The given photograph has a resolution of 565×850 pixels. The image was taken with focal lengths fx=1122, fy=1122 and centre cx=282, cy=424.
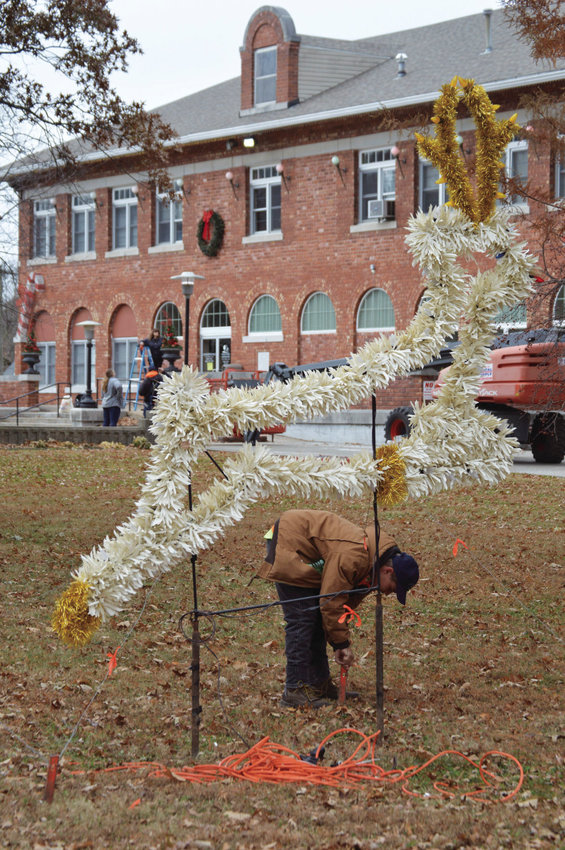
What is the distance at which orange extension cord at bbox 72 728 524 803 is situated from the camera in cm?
576

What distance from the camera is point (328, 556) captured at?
680 centimetres

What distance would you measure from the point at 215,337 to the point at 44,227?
348 inches

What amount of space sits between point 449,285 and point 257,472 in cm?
176

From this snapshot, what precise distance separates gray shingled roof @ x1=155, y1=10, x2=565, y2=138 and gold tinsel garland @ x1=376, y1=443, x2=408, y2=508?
71.4 feet

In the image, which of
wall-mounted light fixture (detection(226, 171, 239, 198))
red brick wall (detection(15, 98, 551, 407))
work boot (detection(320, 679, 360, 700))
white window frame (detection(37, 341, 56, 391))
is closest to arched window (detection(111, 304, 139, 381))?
red brick wall (detection(15, 98, 551, 407))

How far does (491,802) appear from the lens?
5508 millimetres

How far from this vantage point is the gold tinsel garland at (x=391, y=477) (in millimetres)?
6738

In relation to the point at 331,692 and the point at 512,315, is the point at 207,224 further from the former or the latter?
the point at 331,692

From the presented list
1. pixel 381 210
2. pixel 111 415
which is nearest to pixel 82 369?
pixel 111 415

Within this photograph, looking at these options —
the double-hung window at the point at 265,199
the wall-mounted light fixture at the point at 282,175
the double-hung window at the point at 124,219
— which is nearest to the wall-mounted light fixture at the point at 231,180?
the double-hung window at the point at 265,199

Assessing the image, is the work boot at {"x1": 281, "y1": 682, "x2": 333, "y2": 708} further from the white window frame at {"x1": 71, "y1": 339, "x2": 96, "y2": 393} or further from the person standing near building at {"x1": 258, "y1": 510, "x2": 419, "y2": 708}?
the white window frame at {"x1": 71, "y1": 339, "x2": 96, "y2": 393}

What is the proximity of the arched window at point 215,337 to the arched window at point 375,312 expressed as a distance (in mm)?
4916

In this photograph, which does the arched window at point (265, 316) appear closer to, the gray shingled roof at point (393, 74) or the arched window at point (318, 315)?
the arched window at point (318, 315)

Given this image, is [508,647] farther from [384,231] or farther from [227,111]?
[227,111]
